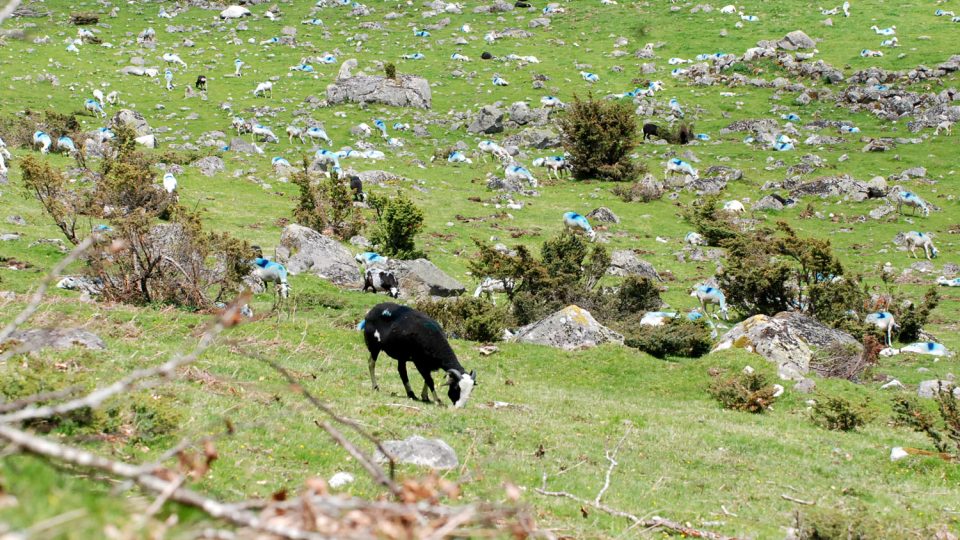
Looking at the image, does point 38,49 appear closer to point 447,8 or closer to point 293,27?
point 293,27

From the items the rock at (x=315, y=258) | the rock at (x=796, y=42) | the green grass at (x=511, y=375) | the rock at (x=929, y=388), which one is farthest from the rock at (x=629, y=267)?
the rock at (x=796, y=42)

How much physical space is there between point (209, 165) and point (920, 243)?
32.0 metres

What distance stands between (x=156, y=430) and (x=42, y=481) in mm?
5663

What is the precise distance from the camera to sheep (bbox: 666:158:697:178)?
142 ft

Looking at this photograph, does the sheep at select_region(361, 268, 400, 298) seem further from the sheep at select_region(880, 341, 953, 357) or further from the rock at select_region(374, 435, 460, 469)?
the rock at select_region(374, 435, 460, 469)

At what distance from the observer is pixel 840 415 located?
51.7ft

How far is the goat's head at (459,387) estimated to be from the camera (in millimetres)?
13438

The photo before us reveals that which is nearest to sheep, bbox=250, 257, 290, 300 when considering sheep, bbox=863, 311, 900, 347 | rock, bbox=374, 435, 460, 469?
rock, bbox=374, 435, 460, 469

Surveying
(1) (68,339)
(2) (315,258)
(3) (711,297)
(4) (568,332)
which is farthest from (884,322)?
(1) (68,339)

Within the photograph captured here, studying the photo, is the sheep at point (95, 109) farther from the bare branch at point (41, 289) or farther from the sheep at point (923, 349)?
the bare branch at point (41, 289)

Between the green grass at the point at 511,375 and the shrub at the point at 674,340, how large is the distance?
27.8 inches

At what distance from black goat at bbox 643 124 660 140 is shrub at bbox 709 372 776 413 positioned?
111 ft

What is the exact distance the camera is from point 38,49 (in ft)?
199

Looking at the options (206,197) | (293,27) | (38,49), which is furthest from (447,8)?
(206,197)
